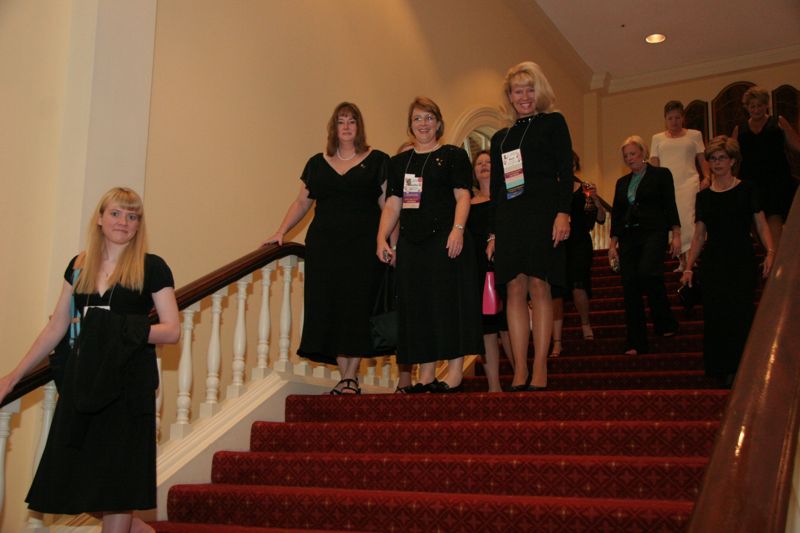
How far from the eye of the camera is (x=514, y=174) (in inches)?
176

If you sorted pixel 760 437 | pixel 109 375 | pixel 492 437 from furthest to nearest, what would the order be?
1. pixel 492 437
2. pixel 109 375
3. pixel 760 437

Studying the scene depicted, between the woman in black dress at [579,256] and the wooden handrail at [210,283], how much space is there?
219cm

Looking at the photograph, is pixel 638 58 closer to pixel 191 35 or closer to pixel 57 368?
pixel 191 35

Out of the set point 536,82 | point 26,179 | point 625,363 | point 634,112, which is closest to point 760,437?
point 536,82

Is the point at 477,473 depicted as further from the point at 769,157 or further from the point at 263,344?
the point at 769,157

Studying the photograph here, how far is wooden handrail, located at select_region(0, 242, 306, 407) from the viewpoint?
3424 millimetres

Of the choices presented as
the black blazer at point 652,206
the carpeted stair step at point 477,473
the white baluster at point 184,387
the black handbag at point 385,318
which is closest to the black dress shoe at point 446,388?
the black handbag at point 385,318

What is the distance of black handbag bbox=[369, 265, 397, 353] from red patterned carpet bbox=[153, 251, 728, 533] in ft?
1.31

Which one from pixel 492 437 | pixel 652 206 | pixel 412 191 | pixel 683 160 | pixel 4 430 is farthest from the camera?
pixel 683 160

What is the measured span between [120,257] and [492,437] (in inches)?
68.3

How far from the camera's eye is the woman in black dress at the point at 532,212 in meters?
4.35

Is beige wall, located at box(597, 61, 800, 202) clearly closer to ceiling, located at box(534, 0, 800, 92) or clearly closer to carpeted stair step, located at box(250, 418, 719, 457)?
ceiling, located at box(534, 0, 800, 92)

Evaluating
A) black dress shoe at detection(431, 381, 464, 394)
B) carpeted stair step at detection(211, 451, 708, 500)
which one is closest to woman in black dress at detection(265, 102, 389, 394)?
black dress shoe at detection(431, 381, 464, 394)

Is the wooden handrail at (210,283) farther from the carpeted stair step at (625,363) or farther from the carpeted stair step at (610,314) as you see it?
the carpeted stair step at (610,314)
